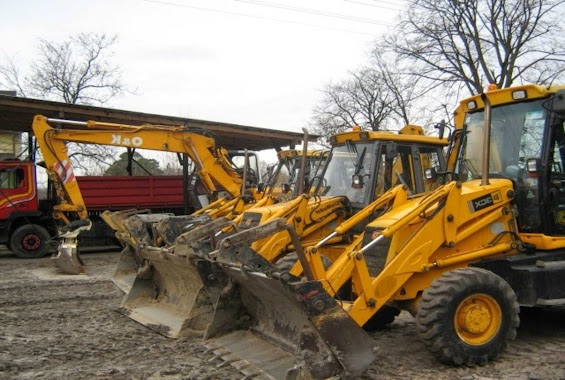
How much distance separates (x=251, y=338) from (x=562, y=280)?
304 centimetres

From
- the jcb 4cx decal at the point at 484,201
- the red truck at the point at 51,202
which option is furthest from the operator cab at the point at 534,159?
the red truck at the point at 51,202

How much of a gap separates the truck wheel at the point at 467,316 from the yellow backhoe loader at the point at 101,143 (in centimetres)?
688

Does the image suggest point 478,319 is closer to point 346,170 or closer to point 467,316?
point 467,316

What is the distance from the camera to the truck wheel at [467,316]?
4.92 metres

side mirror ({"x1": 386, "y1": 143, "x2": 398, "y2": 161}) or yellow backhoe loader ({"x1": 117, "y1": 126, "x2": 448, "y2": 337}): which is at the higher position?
side mirror ({"x1": 386, "y1": 143, "x2": 398, "y2": 161})

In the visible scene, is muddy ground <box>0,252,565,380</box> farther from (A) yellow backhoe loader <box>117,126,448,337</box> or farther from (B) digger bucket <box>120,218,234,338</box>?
(A) yellow backhoe loader <box>117,126,448,337</box>

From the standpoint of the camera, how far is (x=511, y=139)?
616cm

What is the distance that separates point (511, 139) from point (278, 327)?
3103mm

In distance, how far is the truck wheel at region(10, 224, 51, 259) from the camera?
14969 millimetres

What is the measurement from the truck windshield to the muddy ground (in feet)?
5.94

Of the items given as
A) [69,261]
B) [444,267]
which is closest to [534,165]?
[444,267]

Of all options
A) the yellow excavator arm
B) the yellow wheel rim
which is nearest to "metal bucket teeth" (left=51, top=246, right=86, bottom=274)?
the yellow excavator arm

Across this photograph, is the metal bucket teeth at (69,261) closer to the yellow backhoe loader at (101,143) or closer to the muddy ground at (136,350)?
the yellow backhoe loader at (101,143)

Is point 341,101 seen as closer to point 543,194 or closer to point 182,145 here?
point 182,145
